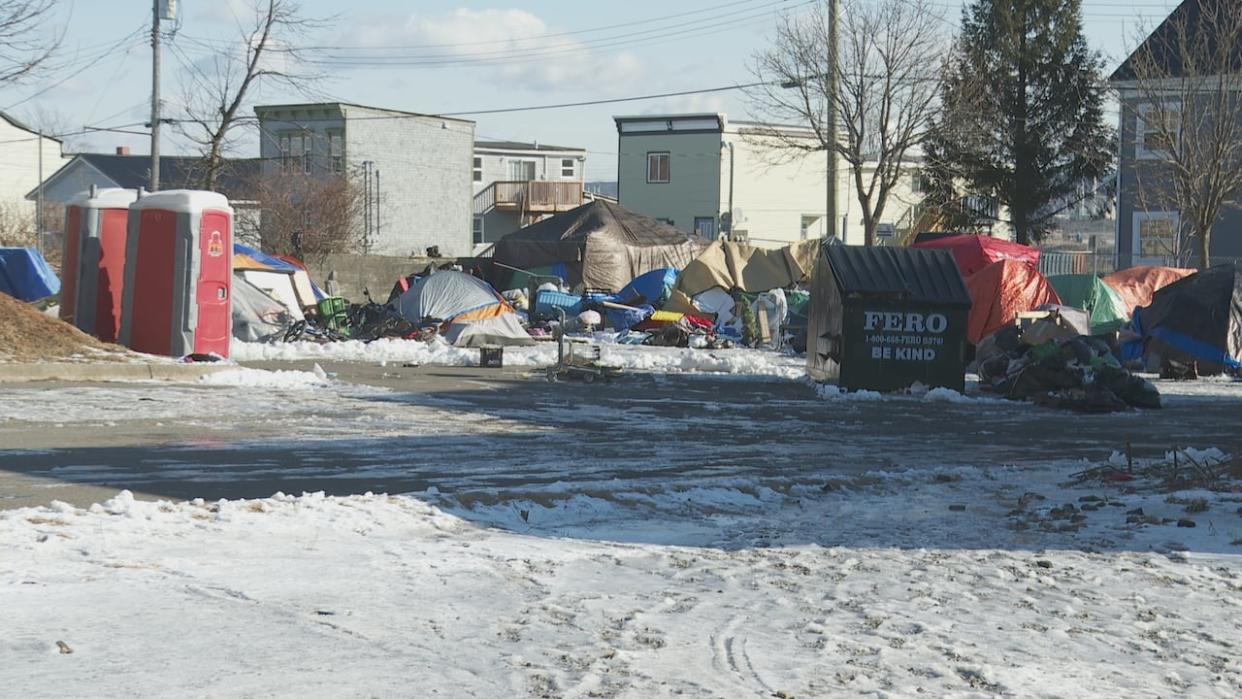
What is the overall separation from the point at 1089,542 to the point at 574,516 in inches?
132

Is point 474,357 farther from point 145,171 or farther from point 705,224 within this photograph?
point 145,171

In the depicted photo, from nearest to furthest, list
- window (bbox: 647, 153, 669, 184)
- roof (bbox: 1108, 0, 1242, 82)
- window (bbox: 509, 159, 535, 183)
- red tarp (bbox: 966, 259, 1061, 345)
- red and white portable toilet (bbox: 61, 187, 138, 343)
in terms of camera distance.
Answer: red and white portable toilet (bbox: 61, 187, 138, 343) → red tarp (bbox: 966, 259, 1061, 345) → roof (bbox: 1108, 0, 1242, 82) → window (bbox: 647, 153, 669, 184) → window (bbox: 509, 159, 535, 183)

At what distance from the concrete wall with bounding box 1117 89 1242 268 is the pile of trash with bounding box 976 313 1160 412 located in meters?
18.4

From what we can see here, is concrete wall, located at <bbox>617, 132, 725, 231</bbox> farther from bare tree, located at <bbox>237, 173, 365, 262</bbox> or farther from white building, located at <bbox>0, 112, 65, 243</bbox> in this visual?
white building, located at <bbox>0, 112, 65, 243</bbox>

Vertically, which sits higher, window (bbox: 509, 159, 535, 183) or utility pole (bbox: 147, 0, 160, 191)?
window (bbox: 509, 159, 535, 183)

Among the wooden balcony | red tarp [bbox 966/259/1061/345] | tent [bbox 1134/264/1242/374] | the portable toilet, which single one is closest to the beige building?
the wooden balcony

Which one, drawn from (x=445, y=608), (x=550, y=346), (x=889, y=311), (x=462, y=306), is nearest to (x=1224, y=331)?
(x=889, y=311)

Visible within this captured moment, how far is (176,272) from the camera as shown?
19.8 m

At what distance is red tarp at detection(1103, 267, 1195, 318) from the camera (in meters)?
30.2

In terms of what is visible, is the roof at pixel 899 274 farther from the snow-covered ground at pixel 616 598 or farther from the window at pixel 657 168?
the window at pixel 657 168

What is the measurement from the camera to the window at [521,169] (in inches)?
2830

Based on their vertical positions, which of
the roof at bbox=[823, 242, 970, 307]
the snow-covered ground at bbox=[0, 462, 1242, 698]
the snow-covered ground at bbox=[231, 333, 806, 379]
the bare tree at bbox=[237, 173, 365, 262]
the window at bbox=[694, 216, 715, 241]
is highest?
the window at bbox=[694, 216, 715, 241]

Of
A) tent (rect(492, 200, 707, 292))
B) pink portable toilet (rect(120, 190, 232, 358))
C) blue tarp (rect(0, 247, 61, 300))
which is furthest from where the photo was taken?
tent (rect(492, 200, 707, 292))

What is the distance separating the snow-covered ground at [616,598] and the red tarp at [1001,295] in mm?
16687
